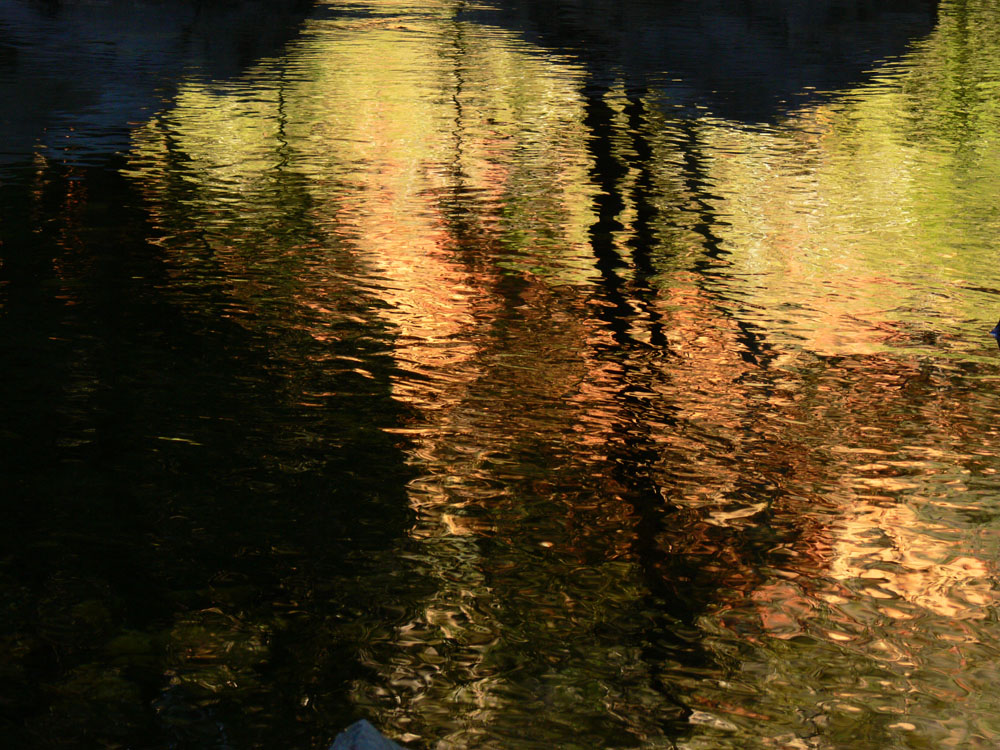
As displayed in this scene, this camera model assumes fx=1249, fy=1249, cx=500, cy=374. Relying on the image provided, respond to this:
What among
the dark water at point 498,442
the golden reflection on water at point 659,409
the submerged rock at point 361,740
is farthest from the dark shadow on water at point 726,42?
the submerged rock at point 361,740

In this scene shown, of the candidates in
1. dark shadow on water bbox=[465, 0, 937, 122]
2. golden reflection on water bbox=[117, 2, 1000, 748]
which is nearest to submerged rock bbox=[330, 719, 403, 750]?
golden reflection on water bbox=[117, 2, 1000, 748]

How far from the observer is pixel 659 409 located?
261 inches

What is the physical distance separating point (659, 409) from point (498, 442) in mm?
967

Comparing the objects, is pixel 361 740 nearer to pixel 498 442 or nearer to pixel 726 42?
pixel 498 442

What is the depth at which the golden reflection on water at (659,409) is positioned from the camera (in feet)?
13.9

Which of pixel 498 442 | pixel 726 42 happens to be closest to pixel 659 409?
pixel 498 442

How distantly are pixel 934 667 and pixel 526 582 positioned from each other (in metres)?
1.53

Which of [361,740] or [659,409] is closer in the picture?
[361,740]

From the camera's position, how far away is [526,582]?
4.91 m

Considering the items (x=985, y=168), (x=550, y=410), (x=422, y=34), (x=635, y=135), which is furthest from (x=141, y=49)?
(x=550, y=410)

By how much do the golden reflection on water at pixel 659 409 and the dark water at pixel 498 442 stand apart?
0.02m

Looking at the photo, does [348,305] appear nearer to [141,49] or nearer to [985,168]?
[985,168]

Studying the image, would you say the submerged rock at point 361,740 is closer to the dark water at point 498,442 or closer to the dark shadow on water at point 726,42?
the dark water at point 498,442

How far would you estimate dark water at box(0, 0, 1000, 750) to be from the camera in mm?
4203
